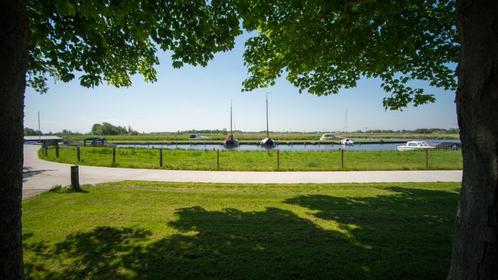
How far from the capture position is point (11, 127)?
2.30 metres

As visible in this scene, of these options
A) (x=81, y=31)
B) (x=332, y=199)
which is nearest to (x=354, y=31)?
(x=332, y=199)

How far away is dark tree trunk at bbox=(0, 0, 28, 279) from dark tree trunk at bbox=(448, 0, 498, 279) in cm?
430

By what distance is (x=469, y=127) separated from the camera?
2346 mm

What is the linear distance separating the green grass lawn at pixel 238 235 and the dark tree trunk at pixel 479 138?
1402 millimetres

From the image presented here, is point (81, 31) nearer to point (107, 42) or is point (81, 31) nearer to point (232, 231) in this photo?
point (107, 42)

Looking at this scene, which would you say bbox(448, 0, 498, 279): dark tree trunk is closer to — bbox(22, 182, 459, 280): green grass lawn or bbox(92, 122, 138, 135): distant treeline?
bbox(22, 182, 459, 280): green grass lawn

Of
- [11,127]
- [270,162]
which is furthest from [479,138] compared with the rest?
[270,162]

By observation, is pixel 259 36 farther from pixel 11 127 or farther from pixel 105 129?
pixel 105 129

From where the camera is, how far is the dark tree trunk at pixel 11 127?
2.22m

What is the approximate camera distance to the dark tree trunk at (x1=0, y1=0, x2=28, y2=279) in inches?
87.4

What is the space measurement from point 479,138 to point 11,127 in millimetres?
4335

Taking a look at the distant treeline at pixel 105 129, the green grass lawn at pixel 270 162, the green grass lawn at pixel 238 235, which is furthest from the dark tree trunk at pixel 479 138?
the distant treeline at pixel 105 129

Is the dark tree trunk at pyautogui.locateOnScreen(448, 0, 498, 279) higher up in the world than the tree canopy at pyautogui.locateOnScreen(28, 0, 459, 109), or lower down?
lower down

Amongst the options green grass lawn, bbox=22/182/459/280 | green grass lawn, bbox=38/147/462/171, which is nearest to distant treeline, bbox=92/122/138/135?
green grass lawn, bbox=38/147/462/171
